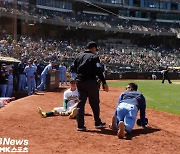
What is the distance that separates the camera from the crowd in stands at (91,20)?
48.7 meters

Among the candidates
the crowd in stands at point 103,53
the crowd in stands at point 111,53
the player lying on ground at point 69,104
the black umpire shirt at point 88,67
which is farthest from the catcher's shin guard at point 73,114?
the crowd in stands at point 111,53

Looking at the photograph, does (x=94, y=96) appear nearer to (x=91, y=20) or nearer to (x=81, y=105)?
(x=81, y=105)

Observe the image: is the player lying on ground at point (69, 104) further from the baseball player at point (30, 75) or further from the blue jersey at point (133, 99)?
the baseball player at point (30, 75)

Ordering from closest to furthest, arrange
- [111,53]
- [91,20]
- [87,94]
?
[87,94] < [111,53] < [91,20]

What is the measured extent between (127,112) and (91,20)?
5328cm

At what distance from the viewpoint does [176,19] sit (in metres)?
74.3

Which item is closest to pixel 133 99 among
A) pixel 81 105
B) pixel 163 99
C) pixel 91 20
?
pixel 81 105

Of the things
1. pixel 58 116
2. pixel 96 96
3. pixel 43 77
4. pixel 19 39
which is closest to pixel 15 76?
pixel 43 77

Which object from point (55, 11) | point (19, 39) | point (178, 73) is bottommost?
point (178, 73)

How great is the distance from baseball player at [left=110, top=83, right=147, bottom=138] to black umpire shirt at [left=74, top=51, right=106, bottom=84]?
0.69m

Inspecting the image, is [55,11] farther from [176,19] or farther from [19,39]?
[176,19]

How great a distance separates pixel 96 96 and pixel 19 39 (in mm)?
33765

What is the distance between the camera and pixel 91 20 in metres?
60.3

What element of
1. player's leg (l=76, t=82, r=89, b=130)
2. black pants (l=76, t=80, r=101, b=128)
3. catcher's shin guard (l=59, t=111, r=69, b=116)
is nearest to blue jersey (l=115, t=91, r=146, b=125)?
black pants (l=76, t=80, r=101, b=128)
